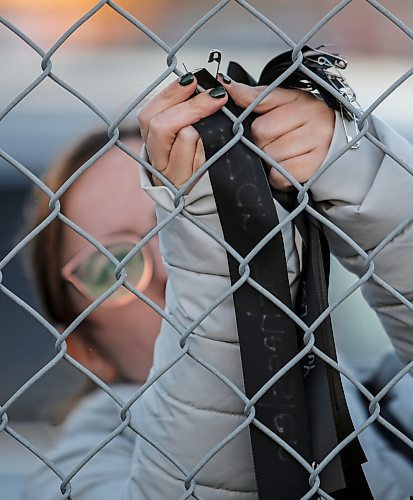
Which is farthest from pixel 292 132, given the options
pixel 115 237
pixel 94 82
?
pixel 94 82

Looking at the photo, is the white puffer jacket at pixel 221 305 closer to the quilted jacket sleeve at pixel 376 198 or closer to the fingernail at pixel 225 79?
the quilted jacket sleeve at pixel 376 198

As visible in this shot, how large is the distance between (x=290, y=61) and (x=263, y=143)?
102 millimetres

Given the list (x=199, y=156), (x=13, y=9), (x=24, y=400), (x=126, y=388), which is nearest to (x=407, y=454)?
(x=126, y=388)

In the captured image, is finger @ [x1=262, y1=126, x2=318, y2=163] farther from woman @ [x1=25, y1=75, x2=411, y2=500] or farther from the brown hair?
the brown hair

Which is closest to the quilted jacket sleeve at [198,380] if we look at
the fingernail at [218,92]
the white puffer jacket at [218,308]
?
the white puffer jacket at [218,308]

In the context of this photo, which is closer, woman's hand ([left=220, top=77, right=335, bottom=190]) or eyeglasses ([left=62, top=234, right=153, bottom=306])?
woman's hand ([left=220, top=77, right=335, bottom=190])

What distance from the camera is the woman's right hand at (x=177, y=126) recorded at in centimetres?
100

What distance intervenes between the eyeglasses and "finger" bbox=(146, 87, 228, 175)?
0.79 m

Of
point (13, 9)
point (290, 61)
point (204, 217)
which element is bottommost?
point (204, 217)

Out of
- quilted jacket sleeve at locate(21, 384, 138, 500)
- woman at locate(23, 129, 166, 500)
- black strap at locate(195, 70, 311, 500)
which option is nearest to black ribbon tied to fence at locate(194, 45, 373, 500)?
black strap at locate(195, 70, 311, 500)

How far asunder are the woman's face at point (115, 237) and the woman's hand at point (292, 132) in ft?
2.64

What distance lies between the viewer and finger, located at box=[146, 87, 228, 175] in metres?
1.00

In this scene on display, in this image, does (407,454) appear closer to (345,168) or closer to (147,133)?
(345,168)

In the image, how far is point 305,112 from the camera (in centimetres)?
108
